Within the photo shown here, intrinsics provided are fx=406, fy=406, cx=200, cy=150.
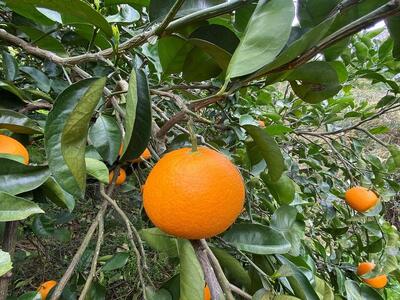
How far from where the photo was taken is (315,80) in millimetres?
564

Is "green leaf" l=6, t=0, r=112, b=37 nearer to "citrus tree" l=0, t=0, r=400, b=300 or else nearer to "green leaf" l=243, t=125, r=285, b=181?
"citrus tree" l=0, t=0, r=400, b=300

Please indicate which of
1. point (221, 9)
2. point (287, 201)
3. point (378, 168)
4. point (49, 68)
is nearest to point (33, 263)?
point (49, 68)

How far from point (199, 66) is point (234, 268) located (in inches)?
13.4

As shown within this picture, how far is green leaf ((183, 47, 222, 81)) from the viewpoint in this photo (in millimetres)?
638

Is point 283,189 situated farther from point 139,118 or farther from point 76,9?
point 76,9

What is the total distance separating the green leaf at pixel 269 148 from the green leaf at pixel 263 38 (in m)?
0.12

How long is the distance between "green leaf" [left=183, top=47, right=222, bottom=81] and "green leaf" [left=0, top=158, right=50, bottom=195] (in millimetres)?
274

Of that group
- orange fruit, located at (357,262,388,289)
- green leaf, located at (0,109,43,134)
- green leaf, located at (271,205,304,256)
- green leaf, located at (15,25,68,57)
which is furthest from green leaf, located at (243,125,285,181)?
orange fruit, located at (357,262,388,289)

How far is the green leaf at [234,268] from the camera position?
68cm

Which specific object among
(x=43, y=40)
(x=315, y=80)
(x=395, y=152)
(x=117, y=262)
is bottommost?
(x=117, y=262)

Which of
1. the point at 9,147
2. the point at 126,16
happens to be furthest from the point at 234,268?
the point at 126,16

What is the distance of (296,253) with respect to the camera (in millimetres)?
783

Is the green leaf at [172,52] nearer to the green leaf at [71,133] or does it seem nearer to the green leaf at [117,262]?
the green leaf at [71,133]

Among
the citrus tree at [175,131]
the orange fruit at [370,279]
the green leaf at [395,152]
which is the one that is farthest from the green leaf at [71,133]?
the green leaf at [395,152]
